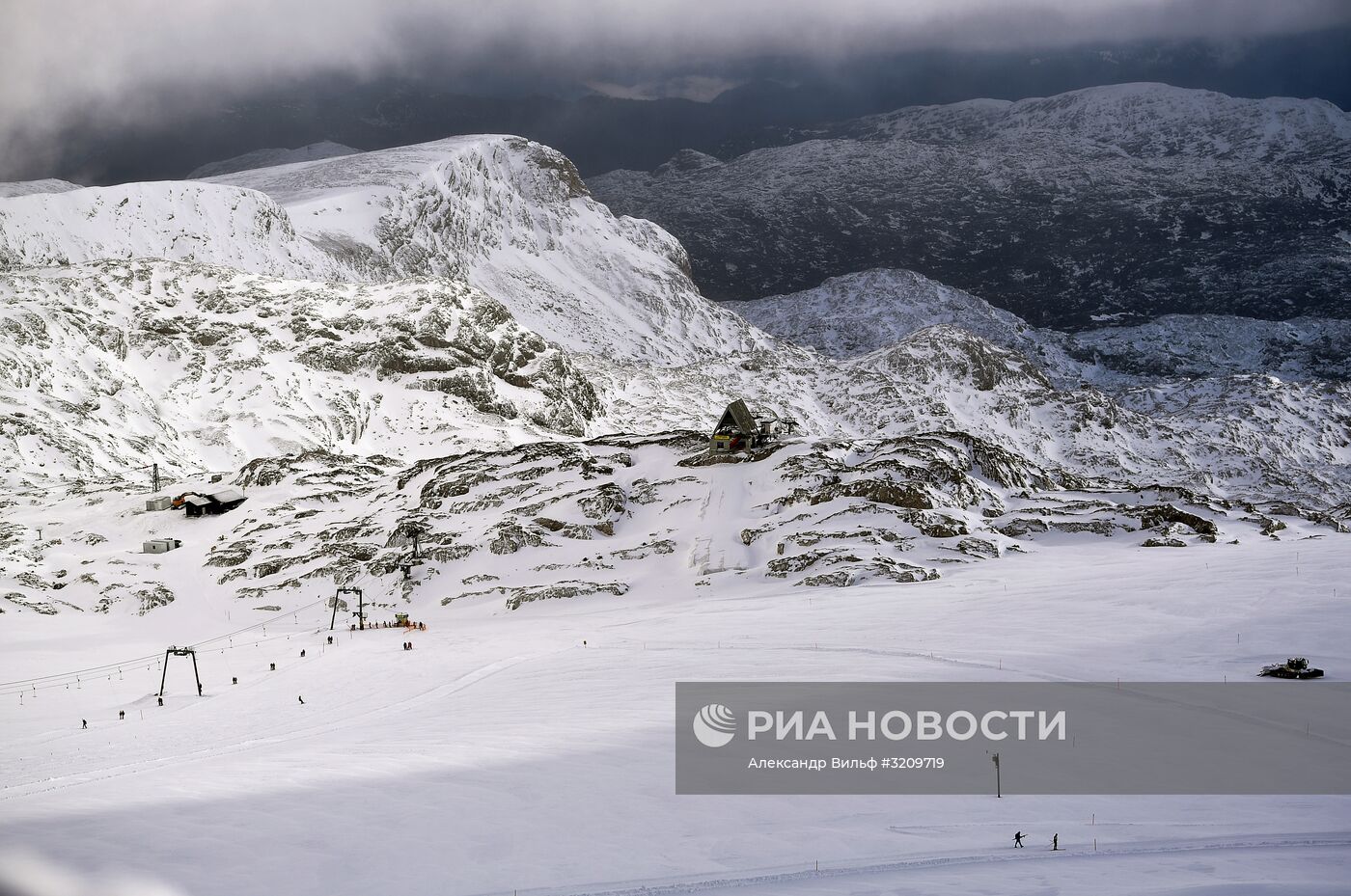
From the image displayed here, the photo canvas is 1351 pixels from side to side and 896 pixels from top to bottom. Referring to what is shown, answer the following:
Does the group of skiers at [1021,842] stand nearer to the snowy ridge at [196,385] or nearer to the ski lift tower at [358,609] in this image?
the ski lift tower at [358,609]

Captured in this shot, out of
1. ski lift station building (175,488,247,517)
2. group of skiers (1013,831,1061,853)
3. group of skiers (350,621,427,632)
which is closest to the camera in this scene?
group of skiers (1013,831,1061,853)

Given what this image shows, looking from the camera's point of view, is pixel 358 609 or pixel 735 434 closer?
pixel 358 609

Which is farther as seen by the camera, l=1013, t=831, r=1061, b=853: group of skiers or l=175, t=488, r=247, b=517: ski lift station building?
l=175, t=488, r=247, b=517: ski lift station building

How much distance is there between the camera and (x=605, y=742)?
155ft

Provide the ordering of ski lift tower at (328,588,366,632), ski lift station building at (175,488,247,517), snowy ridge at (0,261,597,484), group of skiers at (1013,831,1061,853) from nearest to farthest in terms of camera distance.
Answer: group of skiers at (1013,831,1061,853) → ski lift tower at (328,588,366,632) → ski lift station building at (175,488,247,517) → snowy ridge at (0,261,597,484)

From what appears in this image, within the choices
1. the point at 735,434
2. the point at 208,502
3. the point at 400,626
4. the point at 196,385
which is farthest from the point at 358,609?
the point at 196,385

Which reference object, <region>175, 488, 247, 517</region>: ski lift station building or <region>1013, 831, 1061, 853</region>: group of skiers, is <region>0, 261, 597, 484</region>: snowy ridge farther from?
<region>1013, 831, 1061, 853</region>: group of skiers

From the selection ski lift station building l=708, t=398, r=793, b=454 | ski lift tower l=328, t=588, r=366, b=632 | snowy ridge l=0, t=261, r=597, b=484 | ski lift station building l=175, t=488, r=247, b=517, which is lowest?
ski lift tower l=328, t=588, r=366, b=632

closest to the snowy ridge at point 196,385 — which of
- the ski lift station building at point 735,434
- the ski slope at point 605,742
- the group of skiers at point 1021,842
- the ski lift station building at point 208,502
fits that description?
the ski lift station building at point 208,502

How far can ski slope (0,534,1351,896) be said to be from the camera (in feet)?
103

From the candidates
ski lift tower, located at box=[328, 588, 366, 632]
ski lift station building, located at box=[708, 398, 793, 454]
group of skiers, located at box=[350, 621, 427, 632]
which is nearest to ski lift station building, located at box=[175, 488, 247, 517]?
ski lift tower, located at box=[328, 588, 366, 632]

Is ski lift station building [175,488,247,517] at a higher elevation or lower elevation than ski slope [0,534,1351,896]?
higher

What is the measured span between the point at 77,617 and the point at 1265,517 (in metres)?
117

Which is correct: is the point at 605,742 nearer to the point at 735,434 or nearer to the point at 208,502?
the point at 735,434
